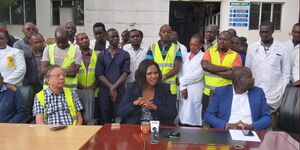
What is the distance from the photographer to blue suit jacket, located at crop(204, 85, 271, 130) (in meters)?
2.79

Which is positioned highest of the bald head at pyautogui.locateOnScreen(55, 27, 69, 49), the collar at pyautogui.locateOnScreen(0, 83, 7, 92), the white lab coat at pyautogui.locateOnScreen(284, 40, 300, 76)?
the bald head at pyautogui.locateOnScreen(55, 27, 69, 49)

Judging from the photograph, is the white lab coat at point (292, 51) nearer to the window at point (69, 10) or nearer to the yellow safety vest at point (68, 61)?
the yellow safety vest at point (68, 61)

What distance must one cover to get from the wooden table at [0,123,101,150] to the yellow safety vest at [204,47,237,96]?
175cm

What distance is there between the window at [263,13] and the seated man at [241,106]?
7005mm

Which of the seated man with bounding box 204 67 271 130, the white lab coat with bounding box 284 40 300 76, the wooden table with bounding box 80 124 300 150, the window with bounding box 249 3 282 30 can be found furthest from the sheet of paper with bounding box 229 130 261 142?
the window with bounding box 249 3 282 30

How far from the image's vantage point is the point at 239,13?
912cm

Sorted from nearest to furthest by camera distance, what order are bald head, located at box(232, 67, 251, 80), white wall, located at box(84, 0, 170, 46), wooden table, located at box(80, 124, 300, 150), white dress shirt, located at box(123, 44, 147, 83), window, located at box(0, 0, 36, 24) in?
wooden table, located at box(80, 124, 300, 150) → bald head, located at box(232, 67, 251, 80) → white dress shirt, located at box(123, 44, 147, 83) → white wall, located at box(84, 0, 170, 46) → window, located at box(0, 0, 36, 24)

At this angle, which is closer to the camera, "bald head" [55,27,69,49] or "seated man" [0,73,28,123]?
"seated man" [0,73,28,123]

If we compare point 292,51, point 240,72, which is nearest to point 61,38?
point 240,72

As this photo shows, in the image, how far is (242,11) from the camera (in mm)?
9094

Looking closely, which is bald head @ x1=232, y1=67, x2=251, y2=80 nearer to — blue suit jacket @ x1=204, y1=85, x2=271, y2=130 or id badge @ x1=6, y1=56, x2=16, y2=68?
blue suit jacket @ x1=204, y1=85, x2=271, y2=130

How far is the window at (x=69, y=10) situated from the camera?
9391 mm

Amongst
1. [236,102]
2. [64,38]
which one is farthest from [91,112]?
[236,102]

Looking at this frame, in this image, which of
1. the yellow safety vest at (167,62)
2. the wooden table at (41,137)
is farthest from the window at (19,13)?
the wooden table at (41,137)
